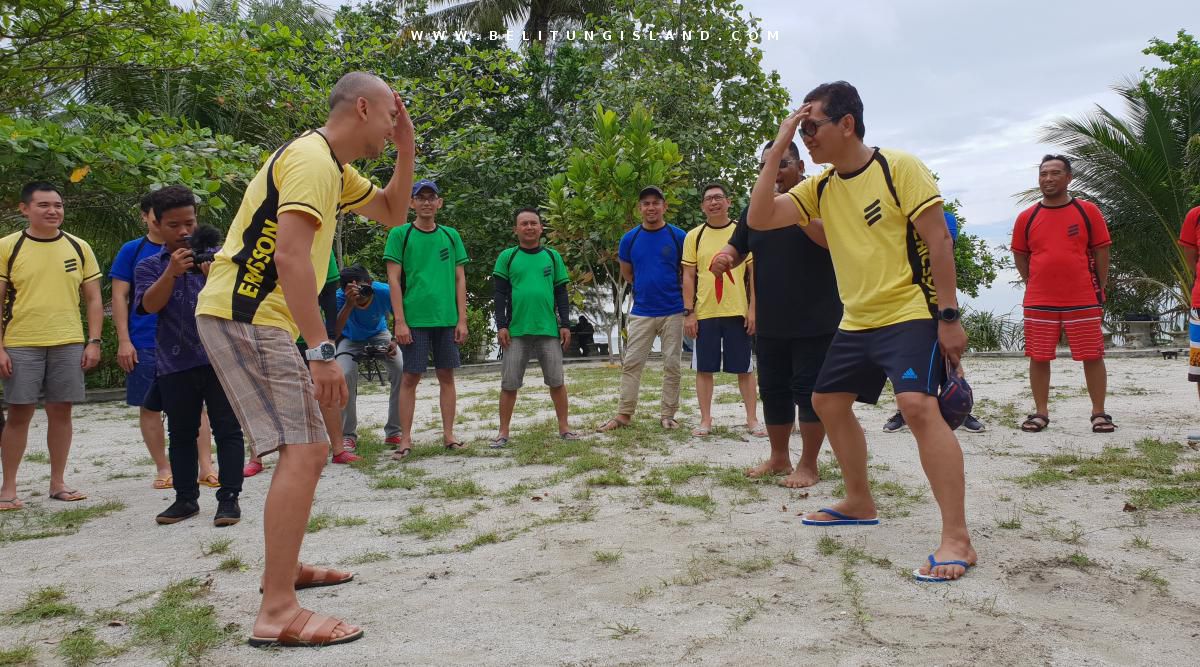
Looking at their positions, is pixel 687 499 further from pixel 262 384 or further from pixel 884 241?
pixel 262 384

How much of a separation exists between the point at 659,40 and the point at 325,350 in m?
17.6

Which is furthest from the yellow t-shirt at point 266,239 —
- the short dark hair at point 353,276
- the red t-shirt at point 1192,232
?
the red t-shirt at point 1192,232

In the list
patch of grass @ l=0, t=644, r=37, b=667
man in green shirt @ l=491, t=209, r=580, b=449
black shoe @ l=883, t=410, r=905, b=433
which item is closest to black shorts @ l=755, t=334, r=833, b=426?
black shoe @ l=883, t=410, r=905, b=433

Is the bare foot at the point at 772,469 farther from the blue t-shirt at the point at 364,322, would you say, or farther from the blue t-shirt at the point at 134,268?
the blue t-shirt at the point at 134,268

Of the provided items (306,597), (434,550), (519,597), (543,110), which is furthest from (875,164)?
(543,110)

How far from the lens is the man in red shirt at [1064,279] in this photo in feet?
22.4

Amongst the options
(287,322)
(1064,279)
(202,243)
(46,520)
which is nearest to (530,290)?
(202,243)

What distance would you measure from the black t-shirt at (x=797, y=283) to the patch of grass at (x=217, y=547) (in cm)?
314

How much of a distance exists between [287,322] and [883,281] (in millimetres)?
2394

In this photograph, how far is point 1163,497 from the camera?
432cm

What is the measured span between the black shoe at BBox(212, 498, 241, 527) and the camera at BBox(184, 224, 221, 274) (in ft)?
4.34

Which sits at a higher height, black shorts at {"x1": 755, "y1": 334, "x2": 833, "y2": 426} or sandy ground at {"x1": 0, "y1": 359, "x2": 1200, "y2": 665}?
black shorts at {"x1": 755, "y1": 334, "x2": 833, "y2": 426}

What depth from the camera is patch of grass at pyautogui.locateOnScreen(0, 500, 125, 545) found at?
4.63m

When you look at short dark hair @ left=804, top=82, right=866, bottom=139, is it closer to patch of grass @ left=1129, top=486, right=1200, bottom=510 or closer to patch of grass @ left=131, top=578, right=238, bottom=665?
patch of grass @ left=1129, top=486, right=1200, bottom=510
